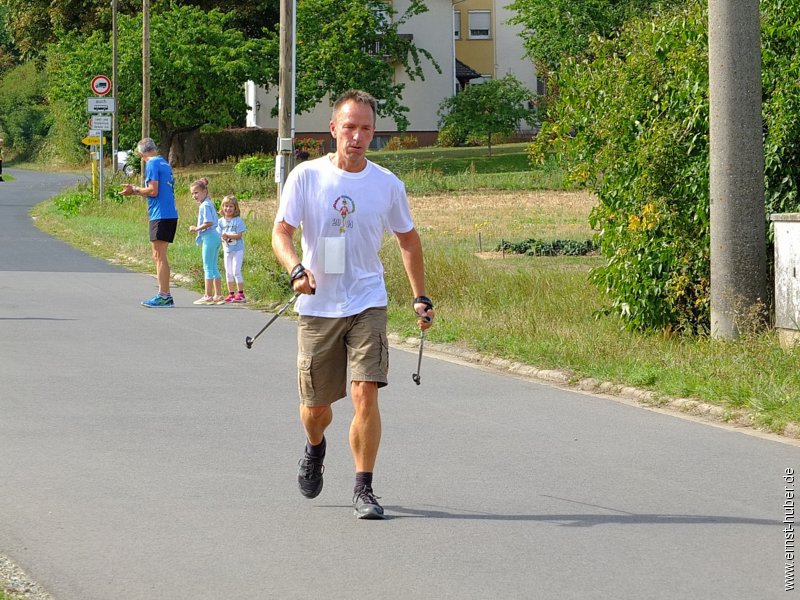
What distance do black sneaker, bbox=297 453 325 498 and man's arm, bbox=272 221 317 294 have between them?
937 millimetres

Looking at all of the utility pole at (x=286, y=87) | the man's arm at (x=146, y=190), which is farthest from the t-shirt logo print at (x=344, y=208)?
the utility pole at (x=286, y=87)

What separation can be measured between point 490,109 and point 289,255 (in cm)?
6143

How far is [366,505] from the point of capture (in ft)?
23.0

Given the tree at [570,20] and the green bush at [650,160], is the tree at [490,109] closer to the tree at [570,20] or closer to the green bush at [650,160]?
the tree at [570,20]

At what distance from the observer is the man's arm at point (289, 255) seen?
6833 mm

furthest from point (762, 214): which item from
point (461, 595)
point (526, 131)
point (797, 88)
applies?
point (526, 131)

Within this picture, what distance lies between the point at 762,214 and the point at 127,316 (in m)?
7.35

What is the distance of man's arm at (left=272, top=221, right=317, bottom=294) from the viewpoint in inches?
269

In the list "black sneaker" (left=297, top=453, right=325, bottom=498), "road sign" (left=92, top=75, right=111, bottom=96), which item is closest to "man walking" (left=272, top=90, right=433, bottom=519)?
"black sneaker" (left=297, top=453, right=325, bottom=498)

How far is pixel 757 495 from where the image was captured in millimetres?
7438

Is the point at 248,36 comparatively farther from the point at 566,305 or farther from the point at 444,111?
the point at 566,305

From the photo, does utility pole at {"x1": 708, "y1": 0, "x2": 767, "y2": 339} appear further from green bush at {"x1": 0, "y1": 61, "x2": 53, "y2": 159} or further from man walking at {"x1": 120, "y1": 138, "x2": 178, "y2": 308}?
green bush at {"x1": 0, "y1": 61, "x2": 53, "y2": 159}

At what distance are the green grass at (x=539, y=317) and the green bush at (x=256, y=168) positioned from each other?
1609 centimetres

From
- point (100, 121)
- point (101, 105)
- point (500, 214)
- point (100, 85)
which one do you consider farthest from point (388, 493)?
point (100, 85)
